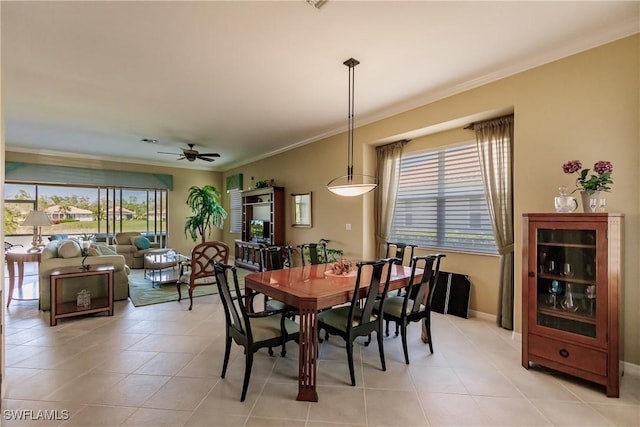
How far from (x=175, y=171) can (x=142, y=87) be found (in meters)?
5.36

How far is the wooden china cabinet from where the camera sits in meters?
2.14

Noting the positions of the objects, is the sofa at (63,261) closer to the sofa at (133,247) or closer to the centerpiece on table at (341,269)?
the sofa at (133,247)

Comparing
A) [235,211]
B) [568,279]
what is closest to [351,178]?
[568,279]

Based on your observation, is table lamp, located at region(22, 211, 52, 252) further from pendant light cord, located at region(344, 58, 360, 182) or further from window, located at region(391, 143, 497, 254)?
window, located at region(391, 143, 497, 254)

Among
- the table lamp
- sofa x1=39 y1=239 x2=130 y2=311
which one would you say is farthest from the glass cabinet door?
the table lamp

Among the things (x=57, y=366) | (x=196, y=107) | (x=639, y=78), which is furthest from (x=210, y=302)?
(x=639, y=78)

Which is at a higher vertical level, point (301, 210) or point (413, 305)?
point (301, 210)

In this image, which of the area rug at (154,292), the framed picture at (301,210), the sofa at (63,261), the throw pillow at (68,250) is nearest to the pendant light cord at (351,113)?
the framed picture at (301,210)

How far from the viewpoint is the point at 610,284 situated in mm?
2143

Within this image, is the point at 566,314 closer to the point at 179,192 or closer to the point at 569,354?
the point at 569,354

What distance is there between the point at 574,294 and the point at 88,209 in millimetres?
9211

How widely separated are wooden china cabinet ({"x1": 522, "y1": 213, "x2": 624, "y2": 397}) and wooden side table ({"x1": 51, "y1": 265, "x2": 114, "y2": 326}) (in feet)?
15.4

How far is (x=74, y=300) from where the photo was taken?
398 cm

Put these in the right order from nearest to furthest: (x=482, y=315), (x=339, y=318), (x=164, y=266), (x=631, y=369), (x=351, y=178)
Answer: (x=631, y=369) < (x=339, y=318) < (x=351, y=178) < (x=482, y=315) < (x=164, y=266)
